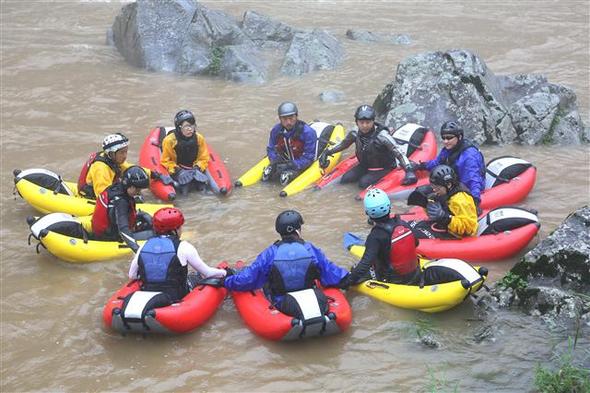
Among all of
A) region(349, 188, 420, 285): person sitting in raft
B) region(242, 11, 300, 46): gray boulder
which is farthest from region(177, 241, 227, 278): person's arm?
region(242, 11, 300, 46): gray boulder

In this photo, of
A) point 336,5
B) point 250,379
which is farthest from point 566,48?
point 250,379

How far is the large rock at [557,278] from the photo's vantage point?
5324 millimetres

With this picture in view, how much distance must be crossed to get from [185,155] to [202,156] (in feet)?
0.77

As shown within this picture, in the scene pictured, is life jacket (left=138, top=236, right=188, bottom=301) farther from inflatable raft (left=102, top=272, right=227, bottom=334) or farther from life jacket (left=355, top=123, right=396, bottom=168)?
life jacket (left=355, top=123, right=396, bottom=168)

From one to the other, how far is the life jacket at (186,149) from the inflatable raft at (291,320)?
347cm

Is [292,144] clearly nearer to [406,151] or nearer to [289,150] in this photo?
[289,150]

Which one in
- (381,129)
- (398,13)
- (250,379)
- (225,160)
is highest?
(398,13)

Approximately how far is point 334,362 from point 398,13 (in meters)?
15.8

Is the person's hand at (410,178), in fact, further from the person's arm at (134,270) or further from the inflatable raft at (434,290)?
the person's arm at (134,270)

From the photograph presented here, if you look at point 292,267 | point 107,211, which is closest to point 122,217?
point 107,211

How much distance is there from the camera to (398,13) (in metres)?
19.4

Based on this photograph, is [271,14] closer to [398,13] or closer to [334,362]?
[398,13]

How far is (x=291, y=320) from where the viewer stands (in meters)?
5.52

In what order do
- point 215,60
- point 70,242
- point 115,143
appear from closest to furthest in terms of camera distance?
point 70,242
point 115,143
point 215,60
